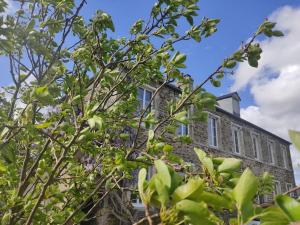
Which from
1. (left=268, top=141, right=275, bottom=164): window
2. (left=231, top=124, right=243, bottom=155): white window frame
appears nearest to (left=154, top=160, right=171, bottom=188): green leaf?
(left=231, top=124, right=243, bottom=155): white window frame

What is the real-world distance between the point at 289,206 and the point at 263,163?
2237 centimetres

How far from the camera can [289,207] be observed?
0.53 metres

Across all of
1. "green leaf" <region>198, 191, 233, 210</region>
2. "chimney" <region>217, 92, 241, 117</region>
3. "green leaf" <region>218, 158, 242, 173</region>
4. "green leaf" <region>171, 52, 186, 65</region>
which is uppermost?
"chimney" <region>217, 92, 241, 117</region>

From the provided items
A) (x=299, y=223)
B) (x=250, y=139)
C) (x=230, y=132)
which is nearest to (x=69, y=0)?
(x=299, y=223)

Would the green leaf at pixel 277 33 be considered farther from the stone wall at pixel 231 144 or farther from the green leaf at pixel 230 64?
the stone wall at pixel 231 144

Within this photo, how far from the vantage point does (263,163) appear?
69.4ft

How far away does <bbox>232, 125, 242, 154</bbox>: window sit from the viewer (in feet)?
63.2

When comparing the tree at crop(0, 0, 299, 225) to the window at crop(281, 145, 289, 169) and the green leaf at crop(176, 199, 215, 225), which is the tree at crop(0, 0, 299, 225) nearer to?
the green leaf at crop(176, 199, 215, 225)

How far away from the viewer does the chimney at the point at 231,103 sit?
2211cm

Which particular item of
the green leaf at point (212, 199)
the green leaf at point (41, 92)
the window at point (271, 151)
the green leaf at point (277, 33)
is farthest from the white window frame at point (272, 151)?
the green leaf at point (212, 199)

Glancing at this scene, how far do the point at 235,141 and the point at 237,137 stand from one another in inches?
16.5

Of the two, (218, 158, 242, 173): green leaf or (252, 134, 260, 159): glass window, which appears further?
(252, 134, 260, 159): glass window

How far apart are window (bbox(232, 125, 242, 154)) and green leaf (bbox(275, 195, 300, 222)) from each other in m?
19.2

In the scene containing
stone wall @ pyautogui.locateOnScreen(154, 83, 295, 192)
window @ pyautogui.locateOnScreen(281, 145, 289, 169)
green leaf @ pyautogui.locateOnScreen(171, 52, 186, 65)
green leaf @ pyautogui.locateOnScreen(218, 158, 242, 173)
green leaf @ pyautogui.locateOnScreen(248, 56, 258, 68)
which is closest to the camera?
green leaf @ pyautogui.locateOnScreen(218, 158, 242, 173)
